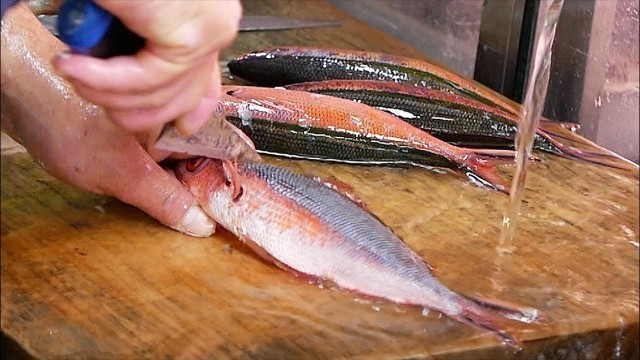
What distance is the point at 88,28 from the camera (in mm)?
846

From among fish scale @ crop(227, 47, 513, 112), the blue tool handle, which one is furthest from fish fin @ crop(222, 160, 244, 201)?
the blue tool handle

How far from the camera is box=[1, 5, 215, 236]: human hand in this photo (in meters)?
1.70

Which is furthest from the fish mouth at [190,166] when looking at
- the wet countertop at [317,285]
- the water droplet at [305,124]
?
the water droplet at [305,124]

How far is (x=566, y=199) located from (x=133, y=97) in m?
1.26

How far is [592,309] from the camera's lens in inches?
63.2

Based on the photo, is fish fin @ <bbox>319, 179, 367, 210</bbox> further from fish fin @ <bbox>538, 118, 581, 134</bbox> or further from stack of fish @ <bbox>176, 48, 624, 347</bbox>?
fish fin @ <bbox>538, 118, 581, 134</bbox>

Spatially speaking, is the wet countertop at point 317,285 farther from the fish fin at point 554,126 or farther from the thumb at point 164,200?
the fish fin at point 554,126

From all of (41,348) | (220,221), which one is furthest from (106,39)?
(220,221)

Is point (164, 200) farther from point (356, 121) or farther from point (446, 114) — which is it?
point (446, 114)

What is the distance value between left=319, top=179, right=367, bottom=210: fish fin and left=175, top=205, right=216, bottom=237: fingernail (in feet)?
0.80

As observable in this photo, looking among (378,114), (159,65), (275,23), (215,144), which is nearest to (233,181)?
(215,144)

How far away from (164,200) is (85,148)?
6.6 inches

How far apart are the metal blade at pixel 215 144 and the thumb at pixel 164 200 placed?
0.40ft

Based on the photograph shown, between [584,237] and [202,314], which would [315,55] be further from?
[202,314]
